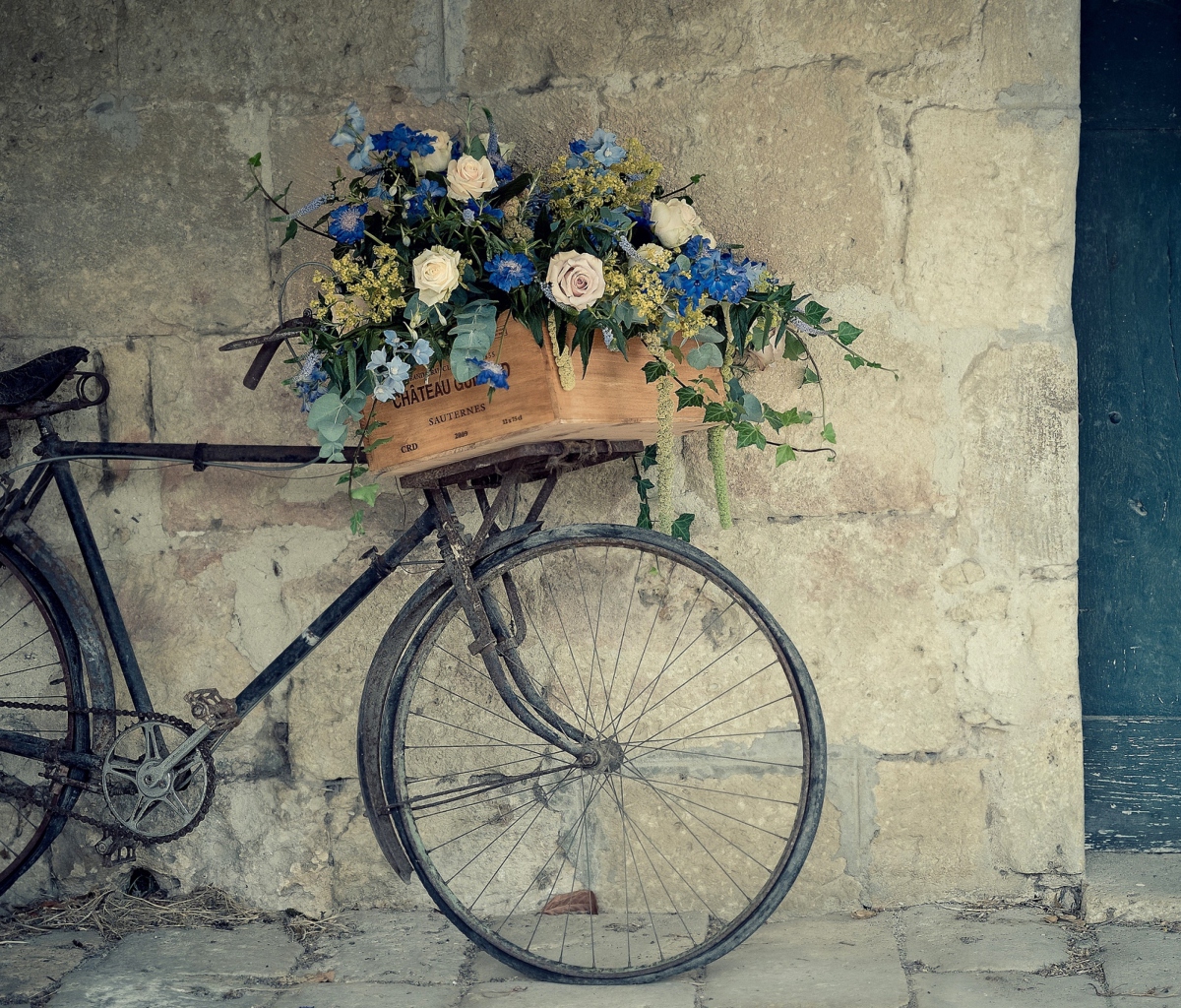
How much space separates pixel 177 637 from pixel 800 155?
1961mm

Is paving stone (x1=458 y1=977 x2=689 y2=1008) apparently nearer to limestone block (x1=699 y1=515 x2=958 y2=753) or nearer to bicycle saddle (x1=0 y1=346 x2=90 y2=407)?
limestone block (x1=699 y1=515 x2=958 y2=753)

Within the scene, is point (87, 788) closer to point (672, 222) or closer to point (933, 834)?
point (672, 222)

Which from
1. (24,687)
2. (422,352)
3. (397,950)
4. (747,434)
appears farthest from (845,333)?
(24,687)

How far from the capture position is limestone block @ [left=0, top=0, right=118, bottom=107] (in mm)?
2895

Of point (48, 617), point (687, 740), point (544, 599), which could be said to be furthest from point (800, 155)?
point (48, 617)

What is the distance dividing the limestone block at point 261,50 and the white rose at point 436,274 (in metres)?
0.89

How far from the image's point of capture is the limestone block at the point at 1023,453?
107 inches

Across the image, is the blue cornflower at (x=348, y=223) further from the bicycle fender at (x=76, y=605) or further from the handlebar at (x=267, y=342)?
the bicycle fender at (x=76, y=605)

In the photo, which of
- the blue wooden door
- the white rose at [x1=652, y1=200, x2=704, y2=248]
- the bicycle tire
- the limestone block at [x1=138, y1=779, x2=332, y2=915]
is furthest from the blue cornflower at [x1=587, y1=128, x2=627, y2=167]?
the bicycle tire

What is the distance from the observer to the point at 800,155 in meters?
2.74

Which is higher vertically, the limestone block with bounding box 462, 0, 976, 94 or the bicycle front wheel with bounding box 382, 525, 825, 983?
the limestone block with bounding box 462, 0, 976, 94

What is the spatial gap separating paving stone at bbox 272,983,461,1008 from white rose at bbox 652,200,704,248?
164 centimetres

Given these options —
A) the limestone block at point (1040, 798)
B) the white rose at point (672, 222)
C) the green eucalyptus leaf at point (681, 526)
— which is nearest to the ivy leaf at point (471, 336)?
the white rose at point (672, 222)

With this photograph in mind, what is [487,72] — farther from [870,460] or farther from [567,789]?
[567,789]
